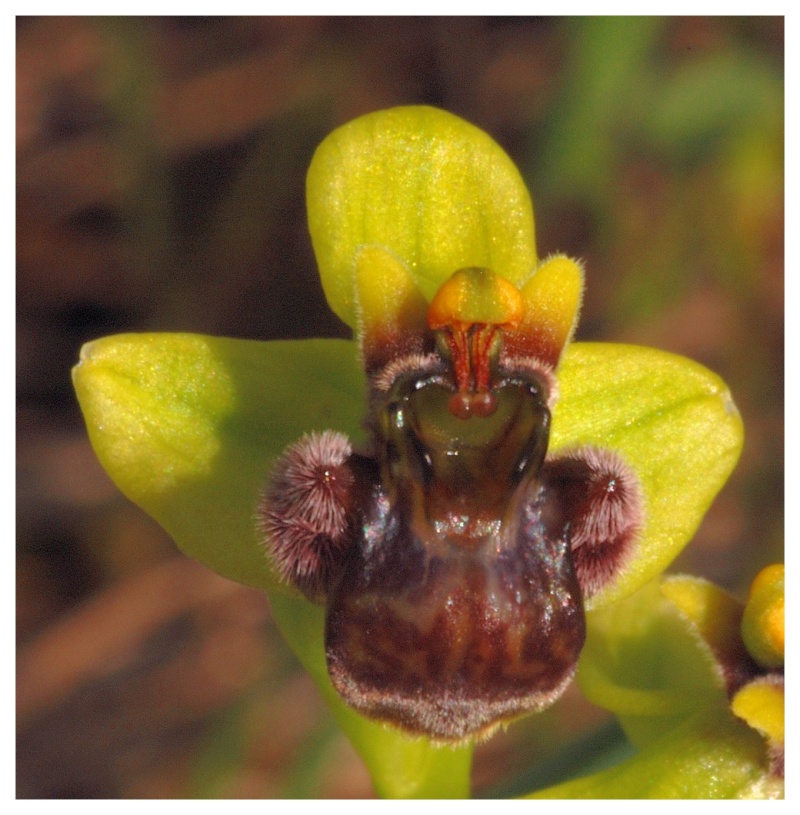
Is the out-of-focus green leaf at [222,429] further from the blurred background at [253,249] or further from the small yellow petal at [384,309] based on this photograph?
the blurred background at [253,249]

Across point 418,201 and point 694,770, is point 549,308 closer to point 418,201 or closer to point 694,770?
point 418,201

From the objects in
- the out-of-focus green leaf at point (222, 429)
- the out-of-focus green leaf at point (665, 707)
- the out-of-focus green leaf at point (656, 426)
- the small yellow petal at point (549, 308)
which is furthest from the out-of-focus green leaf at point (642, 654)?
the small yellow petal at point (549, 308)

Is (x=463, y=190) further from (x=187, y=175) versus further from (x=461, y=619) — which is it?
(x=187, y=175)

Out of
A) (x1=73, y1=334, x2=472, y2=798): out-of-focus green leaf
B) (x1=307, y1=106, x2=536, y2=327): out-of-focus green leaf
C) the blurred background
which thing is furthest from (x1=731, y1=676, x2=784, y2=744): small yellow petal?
the blurred background

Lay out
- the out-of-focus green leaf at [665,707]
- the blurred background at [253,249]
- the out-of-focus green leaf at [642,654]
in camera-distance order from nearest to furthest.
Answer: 1. the out-of-focus green leaf at [665,707]
2. the out-of-focus green leaf at [642,654]
3. the blurred background at [253,249]

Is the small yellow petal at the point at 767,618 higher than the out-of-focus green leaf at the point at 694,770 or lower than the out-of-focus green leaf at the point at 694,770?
higher

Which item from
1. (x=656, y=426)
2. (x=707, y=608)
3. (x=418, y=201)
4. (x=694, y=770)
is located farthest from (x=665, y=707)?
(x=418, y=201)
